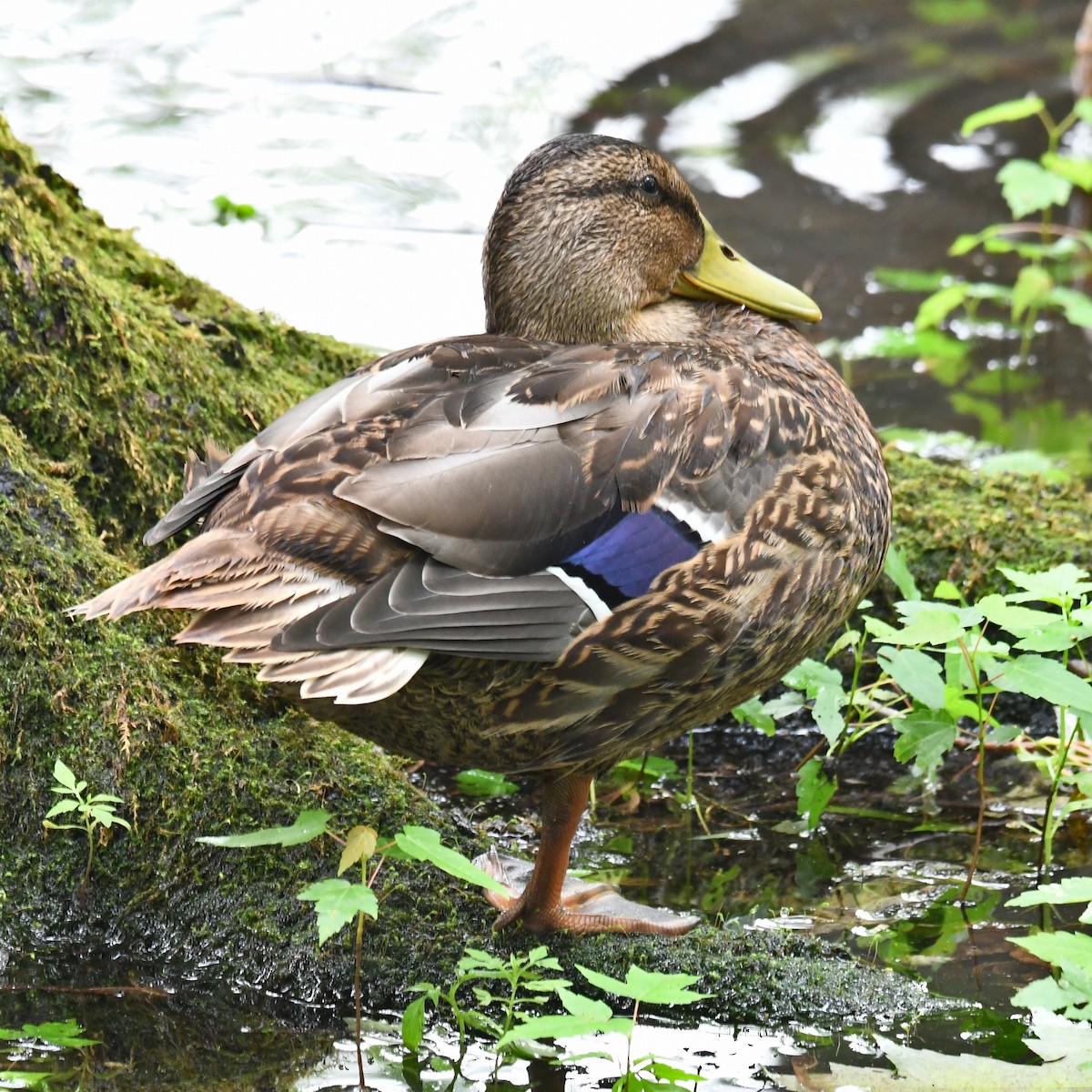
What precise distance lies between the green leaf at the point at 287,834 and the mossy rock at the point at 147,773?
1.43 ft

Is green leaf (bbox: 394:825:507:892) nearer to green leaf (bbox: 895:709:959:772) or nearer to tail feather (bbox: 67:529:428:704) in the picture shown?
tail feather (bbox: 67:529:428:704)

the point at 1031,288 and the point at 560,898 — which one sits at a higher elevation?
the point at 1031,288

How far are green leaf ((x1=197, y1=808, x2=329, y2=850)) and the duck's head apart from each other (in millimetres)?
1450

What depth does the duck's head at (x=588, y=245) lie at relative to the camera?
402cm

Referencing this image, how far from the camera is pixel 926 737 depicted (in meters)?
4.00

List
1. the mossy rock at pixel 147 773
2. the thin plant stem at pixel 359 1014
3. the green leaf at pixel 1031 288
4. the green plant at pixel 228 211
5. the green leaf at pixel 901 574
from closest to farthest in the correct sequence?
the thin plant stem at pixel 359 1014 → the mossy rock at pixel 147 773 → the green leaf at pixel 901 574 → the green leaf at pixel 1031 288 → the green plant at pixel 228 211

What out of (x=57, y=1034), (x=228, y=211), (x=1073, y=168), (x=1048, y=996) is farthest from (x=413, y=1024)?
(x=1073, y=168)

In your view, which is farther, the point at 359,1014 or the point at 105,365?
the point at 105,365

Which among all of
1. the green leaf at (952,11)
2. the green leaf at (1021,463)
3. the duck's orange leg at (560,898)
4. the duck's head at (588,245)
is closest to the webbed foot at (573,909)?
the duck's orange leg at (560,898)

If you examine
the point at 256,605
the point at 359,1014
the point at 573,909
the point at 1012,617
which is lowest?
the point at 573,909

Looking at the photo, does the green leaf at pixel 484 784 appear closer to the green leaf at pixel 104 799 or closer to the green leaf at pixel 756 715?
the green leaf at pixel 756 715

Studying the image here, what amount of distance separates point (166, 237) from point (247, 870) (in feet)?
15.1

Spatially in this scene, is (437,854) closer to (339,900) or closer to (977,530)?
(339,900)

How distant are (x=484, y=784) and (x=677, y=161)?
17.9ft
